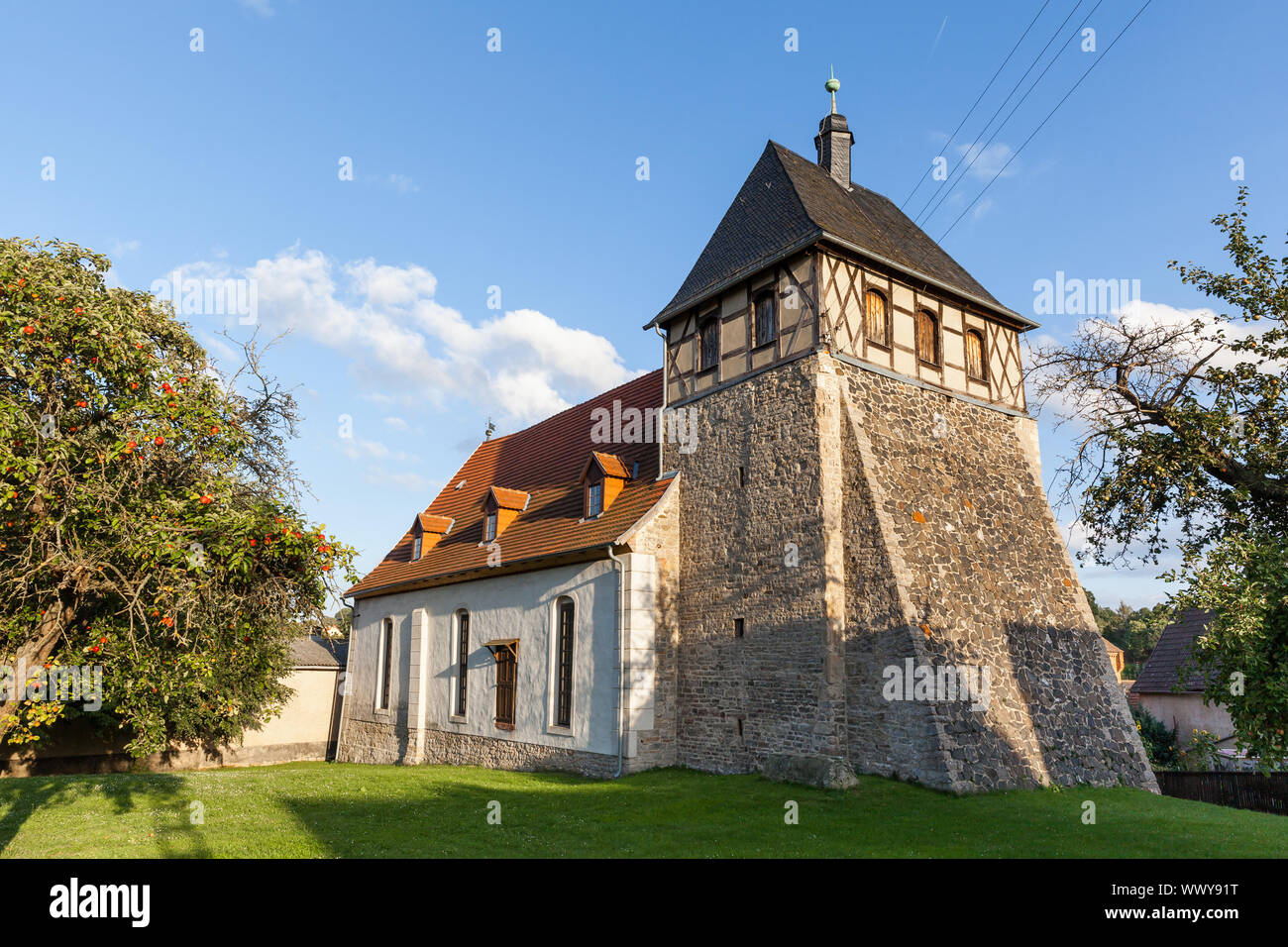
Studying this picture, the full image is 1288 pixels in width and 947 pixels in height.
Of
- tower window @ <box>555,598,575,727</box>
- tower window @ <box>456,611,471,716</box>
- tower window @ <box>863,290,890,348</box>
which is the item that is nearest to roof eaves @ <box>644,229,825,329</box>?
tower window @ <box>863,290,890,348</box>

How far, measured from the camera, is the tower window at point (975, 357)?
59.9ft

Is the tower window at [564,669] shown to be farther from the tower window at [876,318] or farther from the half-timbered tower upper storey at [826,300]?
the tower window at [876,318]

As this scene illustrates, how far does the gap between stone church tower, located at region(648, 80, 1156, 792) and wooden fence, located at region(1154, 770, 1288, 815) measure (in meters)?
3.34

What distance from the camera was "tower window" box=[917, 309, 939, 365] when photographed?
57.1ft

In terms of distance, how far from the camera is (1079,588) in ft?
58.1

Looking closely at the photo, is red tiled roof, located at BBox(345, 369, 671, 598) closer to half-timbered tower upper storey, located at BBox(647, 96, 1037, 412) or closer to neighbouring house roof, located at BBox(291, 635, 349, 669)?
half-timbered tower upper storey, located at BBox(647, 96, 1037, 412)

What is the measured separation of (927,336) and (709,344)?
474 cm

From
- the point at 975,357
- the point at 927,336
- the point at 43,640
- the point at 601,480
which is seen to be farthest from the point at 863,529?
the point at 43,640

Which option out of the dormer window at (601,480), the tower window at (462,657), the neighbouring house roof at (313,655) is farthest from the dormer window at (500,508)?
the neighbouring house roof at (313,655)

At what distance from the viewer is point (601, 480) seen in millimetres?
19000

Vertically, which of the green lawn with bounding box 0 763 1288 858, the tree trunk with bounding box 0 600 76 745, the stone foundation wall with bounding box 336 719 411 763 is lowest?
the stone foundation wall with bounding box 336 719 411 763

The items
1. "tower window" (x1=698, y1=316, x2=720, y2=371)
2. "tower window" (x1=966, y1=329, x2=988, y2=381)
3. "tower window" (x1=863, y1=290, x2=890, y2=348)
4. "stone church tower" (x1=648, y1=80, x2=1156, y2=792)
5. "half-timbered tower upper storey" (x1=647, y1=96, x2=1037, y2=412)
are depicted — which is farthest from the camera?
"tower window" (x1=966, y1=329, x2=988, y2=381)
